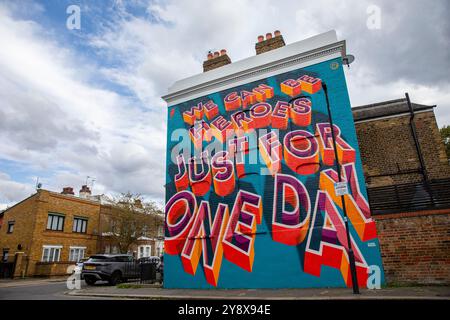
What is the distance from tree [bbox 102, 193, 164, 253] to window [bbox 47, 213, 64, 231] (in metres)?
4.89

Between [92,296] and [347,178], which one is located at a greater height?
[347,178]

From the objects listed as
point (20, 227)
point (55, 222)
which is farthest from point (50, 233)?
point (20, 227)

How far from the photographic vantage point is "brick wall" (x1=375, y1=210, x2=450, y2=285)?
9000mm

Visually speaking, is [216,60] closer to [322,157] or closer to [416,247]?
[322,157]

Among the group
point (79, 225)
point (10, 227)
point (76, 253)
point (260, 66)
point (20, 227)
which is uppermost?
point (260, 66)

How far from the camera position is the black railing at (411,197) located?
31.9ft

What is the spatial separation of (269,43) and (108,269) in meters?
14.5

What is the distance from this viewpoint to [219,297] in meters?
9.27

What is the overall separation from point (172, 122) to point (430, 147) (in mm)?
12560

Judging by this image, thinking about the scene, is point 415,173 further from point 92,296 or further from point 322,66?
point 92,296

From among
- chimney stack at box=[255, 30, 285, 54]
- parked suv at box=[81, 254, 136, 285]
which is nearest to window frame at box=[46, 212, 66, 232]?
parked suv at box=[81, 254, 136, 285]

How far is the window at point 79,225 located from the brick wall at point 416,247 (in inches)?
1069

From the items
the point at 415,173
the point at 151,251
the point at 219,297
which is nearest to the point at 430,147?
the point at 415,173

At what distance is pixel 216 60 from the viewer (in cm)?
1552
